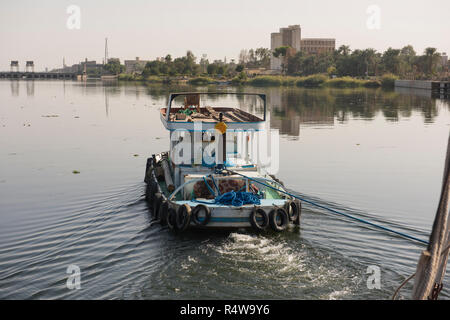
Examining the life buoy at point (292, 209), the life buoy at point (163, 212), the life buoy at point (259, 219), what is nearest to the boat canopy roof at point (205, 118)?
the life buoy at point (163, 212)

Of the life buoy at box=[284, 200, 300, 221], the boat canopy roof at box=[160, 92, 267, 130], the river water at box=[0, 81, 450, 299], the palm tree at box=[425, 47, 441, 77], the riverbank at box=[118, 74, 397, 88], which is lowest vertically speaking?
the river water at box=[0, 81, 450, 299]

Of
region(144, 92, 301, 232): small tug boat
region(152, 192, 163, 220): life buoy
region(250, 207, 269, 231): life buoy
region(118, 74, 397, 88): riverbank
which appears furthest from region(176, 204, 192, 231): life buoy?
region(118, 74, 397, 88): riverbank

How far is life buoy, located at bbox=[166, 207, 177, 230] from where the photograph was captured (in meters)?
15.4

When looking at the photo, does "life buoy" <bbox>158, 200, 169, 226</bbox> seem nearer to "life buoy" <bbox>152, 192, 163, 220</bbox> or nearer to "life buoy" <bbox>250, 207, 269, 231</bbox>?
"life buoy" <bbox>152, 192, 163, 220</bbox>

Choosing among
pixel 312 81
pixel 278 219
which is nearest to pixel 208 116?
pixel 278 219

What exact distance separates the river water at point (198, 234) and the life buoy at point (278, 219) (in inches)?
15.3

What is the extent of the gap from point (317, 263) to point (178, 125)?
700cm

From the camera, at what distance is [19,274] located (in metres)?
12.8

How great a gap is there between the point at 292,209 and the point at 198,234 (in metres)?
3.05

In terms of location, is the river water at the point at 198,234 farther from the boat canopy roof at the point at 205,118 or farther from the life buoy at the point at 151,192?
the boat canopy roof at the point at 205,118

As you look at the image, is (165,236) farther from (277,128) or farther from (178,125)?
(277,128)

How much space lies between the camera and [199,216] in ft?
49.0

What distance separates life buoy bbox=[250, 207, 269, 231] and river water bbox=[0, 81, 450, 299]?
35cm

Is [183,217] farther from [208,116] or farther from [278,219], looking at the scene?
[208,116]
